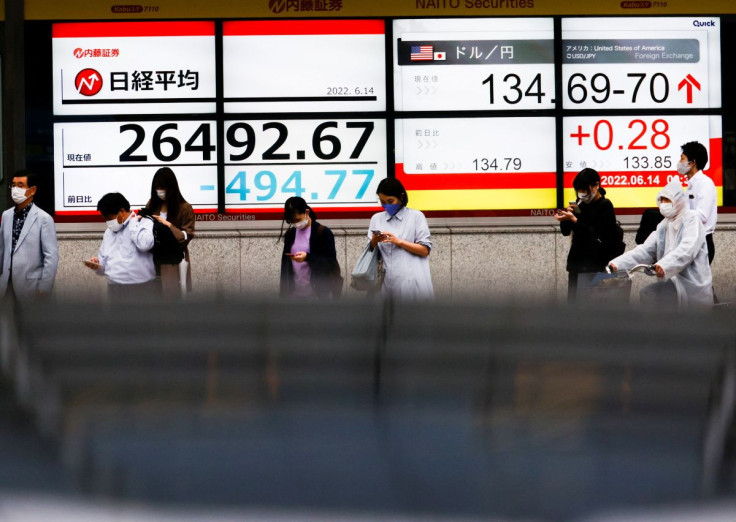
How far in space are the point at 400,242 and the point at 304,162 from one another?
4.13 metres

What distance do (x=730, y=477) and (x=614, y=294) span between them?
16.6 feet

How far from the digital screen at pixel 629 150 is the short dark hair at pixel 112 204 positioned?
5.47 meters

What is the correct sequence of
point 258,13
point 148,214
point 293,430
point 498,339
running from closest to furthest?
point 293,430 → point 498,339 → point 148,214 → point 258,13

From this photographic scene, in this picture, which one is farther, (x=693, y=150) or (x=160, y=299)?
(x=693, y=150)

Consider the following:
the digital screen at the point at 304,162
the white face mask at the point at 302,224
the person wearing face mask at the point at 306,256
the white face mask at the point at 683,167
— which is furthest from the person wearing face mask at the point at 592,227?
the digital screen at the point at 304,162

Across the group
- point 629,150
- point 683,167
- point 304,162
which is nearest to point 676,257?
point 683,167

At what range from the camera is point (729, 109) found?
11.2 m

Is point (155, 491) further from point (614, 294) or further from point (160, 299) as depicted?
point (614, 294)

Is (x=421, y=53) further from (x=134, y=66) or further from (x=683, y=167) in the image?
(x=683, y=167)

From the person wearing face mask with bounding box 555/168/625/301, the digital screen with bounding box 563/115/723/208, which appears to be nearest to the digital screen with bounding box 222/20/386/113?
the digital screen with bounding box 563/115/723/208

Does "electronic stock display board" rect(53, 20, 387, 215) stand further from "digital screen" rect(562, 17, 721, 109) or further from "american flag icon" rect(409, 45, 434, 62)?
"digital screen" rect(562, 17, 721, 109)

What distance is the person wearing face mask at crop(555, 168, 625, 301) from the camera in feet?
26.2

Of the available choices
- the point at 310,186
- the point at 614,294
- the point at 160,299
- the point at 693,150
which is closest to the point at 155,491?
the point at 160,299

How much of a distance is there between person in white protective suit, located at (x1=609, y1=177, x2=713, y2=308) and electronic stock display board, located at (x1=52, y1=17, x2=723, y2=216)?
4256mm
